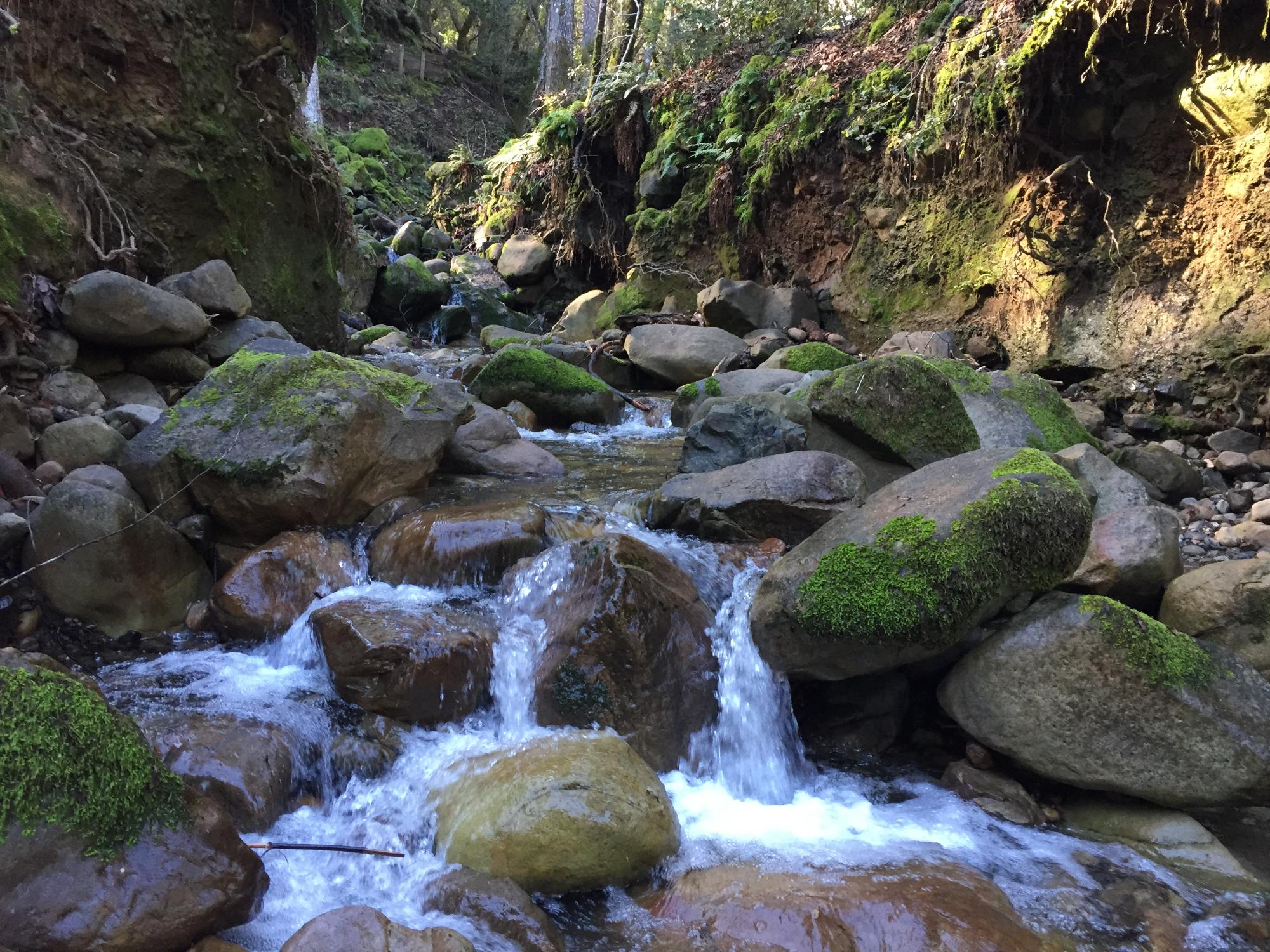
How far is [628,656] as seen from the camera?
12.8ft

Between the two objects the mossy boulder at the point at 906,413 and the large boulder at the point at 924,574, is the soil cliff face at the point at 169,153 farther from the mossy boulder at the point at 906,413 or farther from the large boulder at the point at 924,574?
the mossy boulder at the point at 906,413

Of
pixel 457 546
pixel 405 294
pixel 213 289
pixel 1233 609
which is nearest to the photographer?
pixel 1233 609

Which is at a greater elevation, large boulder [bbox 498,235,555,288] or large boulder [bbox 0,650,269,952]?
large boulder [bbox 498,235,555,288]

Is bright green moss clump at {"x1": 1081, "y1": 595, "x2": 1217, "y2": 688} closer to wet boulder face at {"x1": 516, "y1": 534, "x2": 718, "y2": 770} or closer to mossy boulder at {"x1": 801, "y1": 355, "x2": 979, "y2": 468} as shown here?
wet boulder face at {"x1": 516, "y1": 534, "x2": 718, "y2": 770}

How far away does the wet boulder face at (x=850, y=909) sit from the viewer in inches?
107

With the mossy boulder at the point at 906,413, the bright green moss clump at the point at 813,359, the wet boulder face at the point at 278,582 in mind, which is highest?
the bright green moss clump at the point at 813,359

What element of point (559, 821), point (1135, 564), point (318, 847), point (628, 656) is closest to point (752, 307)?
point (1135, 564)

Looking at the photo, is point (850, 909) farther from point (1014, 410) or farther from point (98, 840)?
point (1014, 410)

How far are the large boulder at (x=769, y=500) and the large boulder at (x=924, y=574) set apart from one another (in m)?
0.84

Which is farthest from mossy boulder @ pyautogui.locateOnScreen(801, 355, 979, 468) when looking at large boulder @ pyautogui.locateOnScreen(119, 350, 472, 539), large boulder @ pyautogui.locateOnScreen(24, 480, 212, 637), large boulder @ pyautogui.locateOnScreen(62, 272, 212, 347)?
large boulder @ pyautogui.locateOnScreen(62, 272, 212, 347)

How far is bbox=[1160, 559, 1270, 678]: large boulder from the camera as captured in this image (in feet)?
12.6

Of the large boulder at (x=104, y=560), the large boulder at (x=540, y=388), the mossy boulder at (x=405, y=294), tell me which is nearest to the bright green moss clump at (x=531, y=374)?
the large boulder at (x=540, y=388)

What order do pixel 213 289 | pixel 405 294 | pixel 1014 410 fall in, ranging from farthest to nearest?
pixel 405 294 < pixel 213 289 < pixel 1014 410

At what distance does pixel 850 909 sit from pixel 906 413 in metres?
3.59
